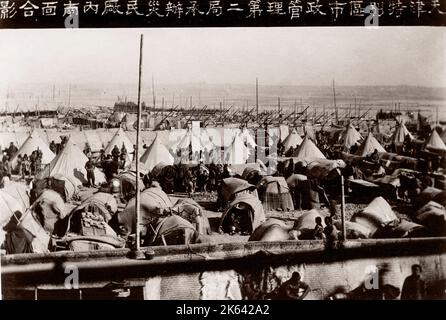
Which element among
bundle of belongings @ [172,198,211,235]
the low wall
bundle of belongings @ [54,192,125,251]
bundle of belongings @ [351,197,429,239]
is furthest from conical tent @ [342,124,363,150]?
bundle of belongings @ [54,192,125,251]

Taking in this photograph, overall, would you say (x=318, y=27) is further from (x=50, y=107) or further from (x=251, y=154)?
(x=50, y=107)

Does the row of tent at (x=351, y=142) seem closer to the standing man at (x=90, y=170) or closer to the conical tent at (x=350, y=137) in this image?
the conical tent at (x=350, y=137)

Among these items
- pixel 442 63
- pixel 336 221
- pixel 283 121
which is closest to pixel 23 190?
pixel 283 121

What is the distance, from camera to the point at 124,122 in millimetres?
3820

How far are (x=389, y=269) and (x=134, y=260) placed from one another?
1855 mm

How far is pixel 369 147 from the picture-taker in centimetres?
383

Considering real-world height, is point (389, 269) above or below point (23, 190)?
below

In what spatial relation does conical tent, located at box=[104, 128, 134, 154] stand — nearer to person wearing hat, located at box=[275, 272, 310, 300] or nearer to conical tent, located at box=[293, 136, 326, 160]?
conical tent, located at box=[293, 136, 326, 160]

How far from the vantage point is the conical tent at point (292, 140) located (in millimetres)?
3832

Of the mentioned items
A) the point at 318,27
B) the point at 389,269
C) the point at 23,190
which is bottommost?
the point at 389,269

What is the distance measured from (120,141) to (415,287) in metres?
2.42

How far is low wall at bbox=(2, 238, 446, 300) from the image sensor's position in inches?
145

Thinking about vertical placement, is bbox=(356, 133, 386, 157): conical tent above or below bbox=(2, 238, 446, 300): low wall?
above
